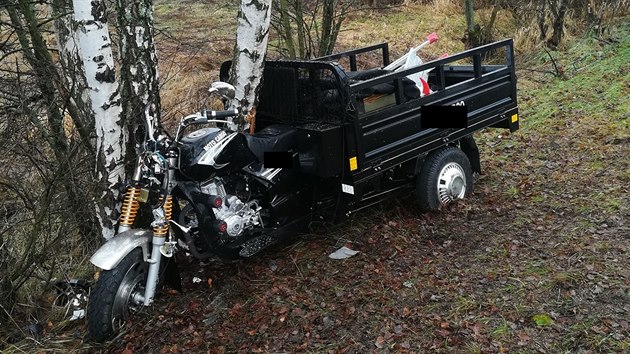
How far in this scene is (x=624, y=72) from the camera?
907cm

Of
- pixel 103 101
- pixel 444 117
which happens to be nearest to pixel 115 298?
pixel 103 101

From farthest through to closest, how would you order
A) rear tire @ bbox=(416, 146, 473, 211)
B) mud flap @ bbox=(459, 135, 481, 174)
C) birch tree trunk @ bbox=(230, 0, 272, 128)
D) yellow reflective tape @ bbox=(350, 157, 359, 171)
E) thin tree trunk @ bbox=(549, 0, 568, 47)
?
thin tree trunk @ bbox=(549, 0, 568, 47) → mud flap @ bbox=(459, 135, 481, 174) → rear tire @ bbox=(416, 146, 473, 211) → birch tree trunk @ bbox=(230, 0, 272, 128) → yellow reflective tape @ bbox=(350, 157, 359, 171)

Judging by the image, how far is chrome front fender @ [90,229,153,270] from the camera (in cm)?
371

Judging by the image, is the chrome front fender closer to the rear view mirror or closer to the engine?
the engine

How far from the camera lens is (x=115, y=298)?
3826 mm

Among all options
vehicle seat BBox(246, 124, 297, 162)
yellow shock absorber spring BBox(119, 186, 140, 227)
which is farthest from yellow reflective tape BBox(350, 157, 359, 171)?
yellow shock absorber spring BBox(119, 186, 140, 227)

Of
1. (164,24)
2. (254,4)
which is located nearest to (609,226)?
(254,4)

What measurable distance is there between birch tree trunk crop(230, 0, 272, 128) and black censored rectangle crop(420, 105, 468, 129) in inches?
55.5

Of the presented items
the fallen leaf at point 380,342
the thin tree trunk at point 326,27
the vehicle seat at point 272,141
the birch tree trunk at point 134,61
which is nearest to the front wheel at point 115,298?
the birch tree trunk at point 134,61

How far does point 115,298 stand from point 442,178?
9.66ft

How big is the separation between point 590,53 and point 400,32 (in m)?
4.27

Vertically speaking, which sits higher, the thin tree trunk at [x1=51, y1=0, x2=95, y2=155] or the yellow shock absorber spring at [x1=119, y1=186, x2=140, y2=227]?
the thin tree trunk at [x1=51, y1=0, x2=95, y2=155]

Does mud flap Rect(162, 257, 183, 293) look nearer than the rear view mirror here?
No

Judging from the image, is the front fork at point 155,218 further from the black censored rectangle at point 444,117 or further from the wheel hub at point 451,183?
the wheel hub at point 451,183
